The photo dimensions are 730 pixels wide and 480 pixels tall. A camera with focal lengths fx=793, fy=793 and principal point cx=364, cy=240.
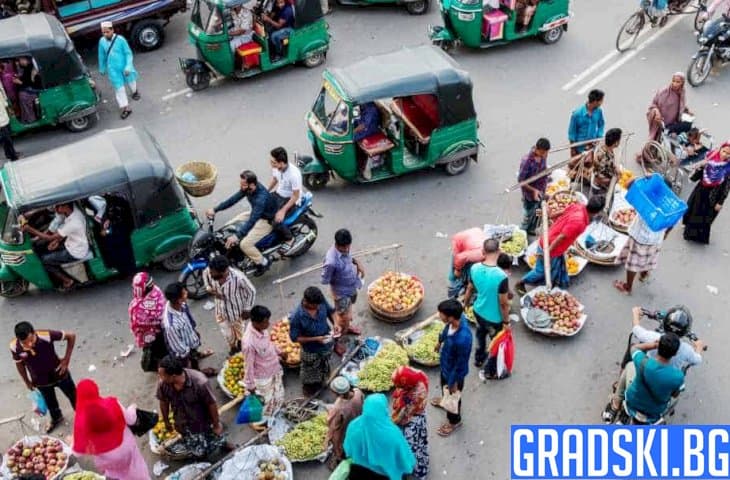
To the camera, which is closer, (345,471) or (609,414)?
(345,471)

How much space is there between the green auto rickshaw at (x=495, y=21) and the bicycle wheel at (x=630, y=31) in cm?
105

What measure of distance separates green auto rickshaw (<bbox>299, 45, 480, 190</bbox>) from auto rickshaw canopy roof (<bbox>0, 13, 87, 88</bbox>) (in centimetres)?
392

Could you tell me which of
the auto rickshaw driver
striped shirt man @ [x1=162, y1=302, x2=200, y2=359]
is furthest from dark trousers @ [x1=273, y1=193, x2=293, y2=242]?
the auto rickshaw driver

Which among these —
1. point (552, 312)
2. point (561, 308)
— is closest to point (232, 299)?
point (552, 312)

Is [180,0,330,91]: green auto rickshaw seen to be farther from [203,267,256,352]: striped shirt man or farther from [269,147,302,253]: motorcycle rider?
[203,267,256,352]: striped shirt man

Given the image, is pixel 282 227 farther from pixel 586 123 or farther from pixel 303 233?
pixel 586 123

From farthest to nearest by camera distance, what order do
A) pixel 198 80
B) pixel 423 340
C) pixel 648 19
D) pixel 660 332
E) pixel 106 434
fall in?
1. pixel 648 19
2. pixel 198 80
3. pixel 423 340
4. pixel 660 332
5. pixel 106 434

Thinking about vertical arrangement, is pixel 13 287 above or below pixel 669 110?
below

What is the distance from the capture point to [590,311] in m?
9.47

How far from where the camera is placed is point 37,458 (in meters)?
7.60

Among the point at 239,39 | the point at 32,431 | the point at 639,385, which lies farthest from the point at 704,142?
the point at 32,431

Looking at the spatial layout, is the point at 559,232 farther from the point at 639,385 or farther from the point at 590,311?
the point at 639,385

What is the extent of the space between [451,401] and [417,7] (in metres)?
10.1

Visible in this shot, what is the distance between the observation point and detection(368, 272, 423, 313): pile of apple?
918 cm
